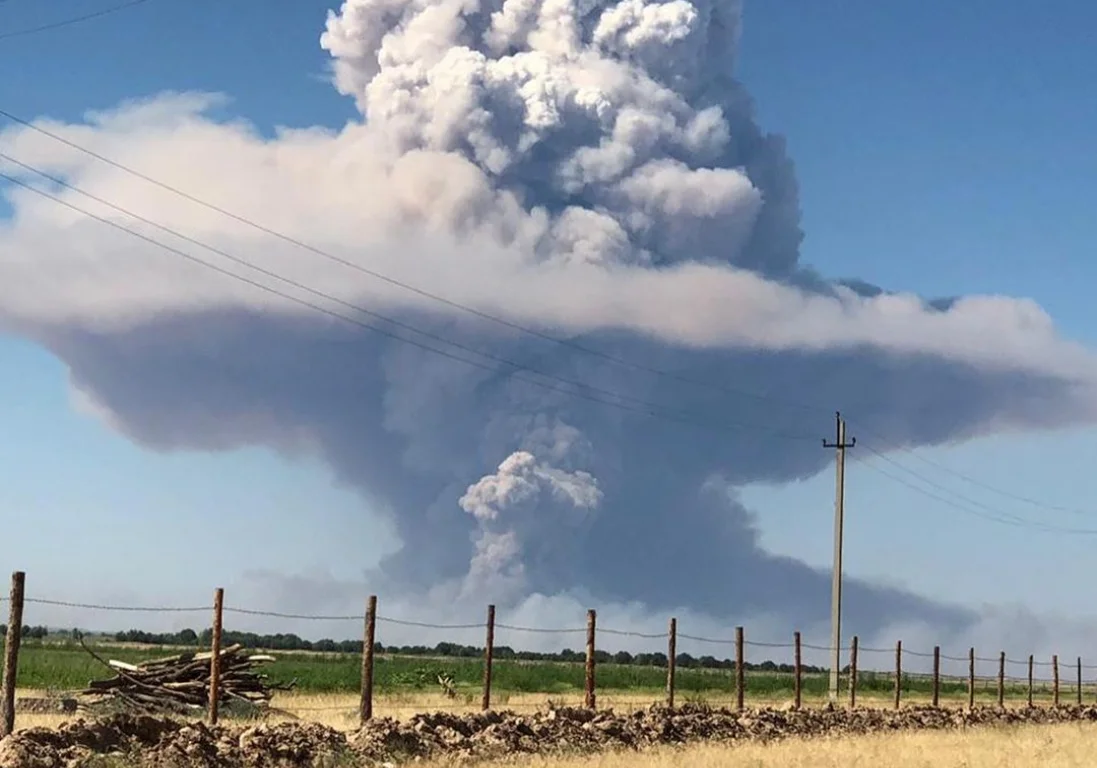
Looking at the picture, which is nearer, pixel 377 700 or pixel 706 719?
pixel 706 719

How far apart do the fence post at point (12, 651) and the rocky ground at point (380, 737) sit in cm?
130

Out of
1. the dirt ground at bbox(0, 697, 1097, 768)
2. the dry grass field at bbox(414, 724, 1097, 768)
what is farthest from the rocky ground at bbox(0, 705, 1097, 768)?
the dry grass field at bbox(414, 724, 1097, 768)

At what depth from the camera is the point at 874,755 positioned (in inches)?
979

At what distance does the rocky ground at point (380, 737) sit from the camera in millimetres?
17359

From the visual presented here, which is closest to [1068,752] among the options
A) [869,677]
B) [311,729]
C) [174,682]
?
[311,729]

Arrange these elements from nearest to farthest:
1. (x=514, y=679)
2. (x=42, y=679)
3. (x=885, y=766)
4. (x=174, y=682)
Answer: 1. (x=885, y=766)
2. (x=174, y=682)
3. (x=42, y=679)
4. (x=514, y=679)

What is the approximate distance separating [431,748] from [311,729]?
6.19ft

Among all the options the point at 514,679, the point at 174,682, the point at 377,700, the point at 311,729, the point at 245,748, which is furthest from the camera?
the point at 514,679

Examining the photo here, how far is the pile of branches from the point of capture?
2912cm

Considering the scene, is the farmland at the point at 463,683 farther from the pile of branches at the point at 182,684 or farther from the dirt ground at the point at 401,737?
the dirt ground at the point at 401,737

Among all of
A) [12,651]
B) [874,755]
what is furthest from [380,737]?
[874,755]

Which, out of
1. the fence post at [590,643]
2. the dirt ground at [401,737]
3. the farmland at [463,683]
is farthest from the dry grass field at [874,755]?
the farmland at [463,683]

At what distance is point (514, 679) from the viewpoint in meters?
59.6

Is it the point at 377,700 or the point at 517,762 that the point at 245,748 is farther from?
the point at 377,700
